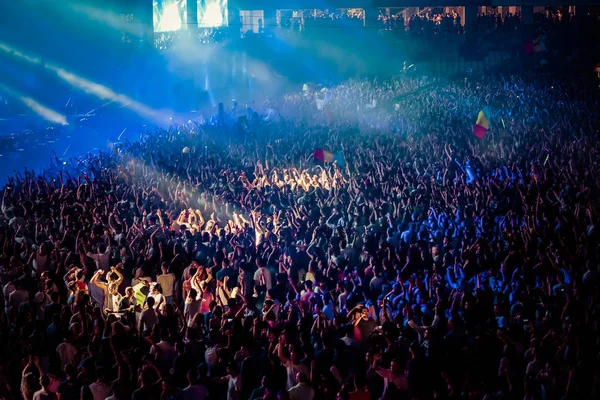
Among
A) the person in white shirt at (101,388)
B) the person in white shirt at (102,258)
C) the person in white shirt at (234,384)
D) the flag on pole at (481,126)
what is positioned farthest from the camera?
the flag on pole at (481,126)

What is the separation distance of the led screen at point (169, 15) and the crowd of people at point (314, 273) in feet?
63.8

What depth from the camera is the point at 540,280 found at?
773 cm

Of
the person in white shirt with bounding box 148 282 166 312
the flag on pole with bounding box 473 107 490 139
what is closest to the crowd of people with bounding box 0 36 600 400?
the person in white shirt with bounding box 148 282 166 312

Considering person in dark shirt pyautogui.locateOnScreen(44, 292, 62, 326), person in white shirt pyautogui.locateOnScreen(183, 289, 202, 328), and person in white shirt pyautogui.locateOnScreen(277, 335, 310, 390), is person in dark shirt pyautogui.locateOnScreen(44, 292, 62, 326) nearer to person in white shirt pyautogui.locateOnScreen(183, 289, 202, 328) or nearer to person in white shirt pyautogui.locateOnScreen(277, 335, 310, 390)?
person in white shirt pyautogui.locateOnScreen(183, 289, 202, 328)

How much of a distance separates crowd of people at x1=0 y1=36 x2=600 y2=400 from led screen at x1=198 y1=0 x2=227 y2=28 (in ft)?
78.3

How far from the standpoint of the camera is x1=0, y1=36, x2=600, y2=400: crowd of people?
19.1 ft

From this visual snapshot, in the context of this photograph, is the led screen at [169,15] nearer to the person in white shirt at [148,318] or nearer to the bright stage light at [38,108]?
the bright stage light at [38,108]

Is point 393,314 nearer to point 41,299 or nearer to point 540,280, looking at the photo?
point 540,280

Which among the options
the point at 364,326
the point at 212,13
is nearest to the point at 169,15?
the point at 212,13

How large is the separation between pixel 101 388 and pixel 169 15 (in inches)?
1258

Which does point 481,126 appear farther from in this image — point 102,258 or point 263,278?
point 102,258

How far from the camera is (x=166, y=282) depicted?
8281mm

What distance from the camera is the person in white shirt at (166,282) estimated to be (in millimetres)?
8252

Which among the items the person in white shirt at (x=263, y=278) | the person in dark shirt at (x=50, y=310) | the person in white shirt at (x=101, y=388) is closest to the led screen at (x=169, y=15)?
the person in white shirt at (x=263, y=278)
